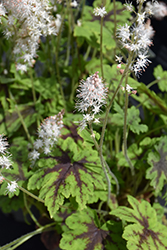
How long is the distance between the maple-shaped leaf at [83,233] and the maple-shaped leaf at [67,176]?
68mm

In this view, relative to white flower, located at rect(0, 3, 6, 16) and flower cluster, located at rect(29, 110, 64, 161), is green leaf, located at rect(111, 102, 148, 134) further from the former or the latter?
white flower, located at rect(0, 3, 6, 16)

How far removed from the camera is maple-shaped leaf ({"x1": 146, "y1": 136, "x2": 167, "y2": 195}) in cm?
79

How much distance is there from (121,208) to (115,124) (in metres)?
0.32

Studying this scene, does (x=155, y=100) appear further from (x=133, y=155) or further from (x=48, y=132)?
(x=48, y=132)

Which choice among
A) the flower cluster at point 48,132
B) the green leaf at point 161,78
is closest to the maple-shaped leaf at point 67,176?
the flower cluster at point 48,132

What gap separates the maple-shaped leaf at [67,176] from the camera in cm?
64

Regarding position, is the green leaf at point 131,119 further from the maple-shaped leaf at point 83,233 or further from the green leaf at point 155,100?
the maple-shaped leaf at point 83,233

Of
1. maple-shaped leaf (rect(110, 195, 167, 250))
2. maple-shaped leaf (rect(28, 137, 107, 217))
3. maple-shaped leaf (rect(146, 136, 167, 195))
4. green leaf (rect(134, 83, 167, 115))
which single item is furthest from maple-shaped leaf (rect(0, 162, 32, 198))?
green leaf (rect(134, 83, 167, 115))

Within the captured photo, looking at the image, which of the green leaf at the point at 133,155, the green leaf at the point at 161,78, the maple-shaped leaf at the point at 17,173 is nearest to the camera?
the maple-shaped leaf at the point at 17,173

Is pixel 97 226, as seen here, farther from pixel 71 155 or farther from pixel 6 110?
pixel 6 110

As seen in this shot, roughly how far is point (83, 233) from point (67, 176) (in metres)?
0.20

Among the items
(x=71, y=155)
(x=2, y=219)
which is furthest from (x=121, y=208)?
(x=2, y=219)

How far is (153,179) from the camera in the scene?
0.79 m

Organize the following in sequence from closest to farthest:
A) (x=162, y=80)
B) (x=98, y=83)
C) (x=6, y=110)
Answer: (x=98, y=83) → (x=6, y=110) → (x=162, y=80)
